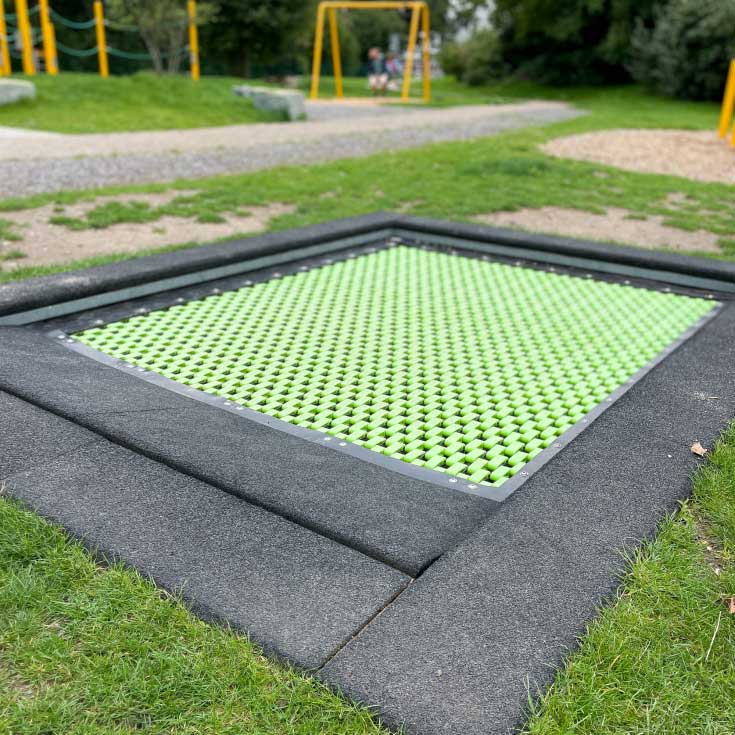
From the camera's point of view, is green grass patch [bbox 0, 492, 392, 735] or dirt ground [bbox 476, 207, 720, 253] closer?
green grass patch [bbox 0, 492, 392, 735]

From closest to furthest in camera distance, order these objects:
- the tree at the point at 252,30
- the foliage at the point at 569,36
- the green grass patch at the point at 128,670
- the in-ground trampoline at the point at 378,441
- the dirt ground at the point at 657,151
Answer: the green grass patch at the point at 128,670
the in-ground trampoline at the point at 378,441
the dirt ground at the point at 657,151
the foliage at the point at 569,36
the tree at the point at 252,30

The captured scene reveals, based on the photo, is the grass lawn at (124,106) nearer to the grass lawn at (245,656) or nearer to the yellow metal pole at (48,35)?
the yellow metal pole at (48,35)

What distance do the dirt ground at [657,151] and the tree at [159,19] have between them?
9.49 metres

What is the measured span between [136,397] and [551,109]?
704 inches

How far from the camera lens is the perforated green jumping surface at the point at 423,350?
270cm

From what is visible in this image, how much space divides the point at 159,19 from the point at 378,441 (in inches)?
647

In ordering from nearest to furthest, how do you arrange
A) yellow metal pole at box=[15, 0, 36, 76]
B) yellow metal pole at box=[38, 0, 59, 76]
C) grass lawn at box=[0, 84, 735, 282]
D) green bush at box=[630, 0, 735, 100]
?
grass lawn at box=[0, 84, 735, 282] → yellow metal pole at box=[15, 0, 36, 76] → yellow metal pole at box=[38, 0, 59, 76] → green bush at box=[630, 0, 735, 100]

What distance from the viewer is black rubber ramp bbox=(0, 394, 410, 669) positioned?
1651 mm

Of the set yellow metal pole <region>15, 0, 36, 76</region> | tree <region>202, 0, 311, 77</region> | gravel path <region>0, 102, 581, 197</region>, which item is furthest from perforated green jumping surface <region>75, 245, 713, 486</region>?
tree <region>202, 0, 311, 77</region>

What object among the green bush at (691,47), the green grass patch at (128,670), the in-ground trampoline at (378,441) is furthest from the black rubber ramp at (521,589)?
Result: the green bush at (691,47)

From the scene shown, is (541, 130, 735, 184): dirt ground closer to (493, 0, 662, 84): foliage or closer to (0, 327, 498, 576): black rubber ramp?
(0, 327, 498, 576): black rubber ramp

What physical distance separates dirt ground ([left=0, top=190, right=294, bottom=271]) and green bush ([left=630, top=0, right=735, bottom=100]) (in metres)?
16.9

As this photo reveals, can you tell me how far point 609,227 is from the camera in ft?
20.2

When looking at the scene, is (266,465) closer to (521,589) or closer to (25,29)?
(521,589)
